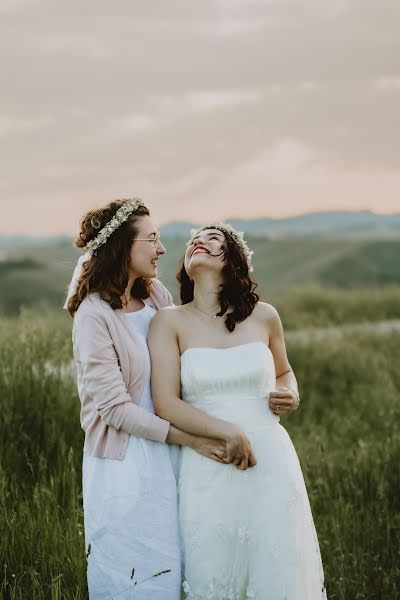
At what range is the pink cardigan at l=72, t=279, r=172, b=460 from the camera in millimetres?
3441

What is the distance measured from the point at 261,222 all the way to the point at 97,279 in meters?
165

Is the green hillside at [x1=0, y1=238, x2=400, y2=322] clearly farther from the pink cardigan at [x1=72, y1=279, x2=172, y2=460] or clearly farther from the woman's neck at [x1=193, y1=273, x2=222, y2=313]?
the pink cardigan at [x1=72, y1=279, x2=172, y2=460]

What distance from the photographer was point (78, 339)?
354cm

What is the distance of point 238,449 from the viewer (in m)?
3.50

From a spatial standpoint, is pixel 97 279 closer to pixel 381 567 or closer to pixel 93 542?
pixel 93 542

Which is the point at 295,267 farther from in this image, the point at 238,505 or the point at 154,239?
the point at 238,505

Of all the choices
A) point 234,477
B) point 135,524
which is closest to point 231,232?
point 234,477

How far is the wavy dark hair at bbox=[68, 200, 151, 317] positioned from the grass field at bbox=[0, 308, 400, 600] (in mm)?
1128

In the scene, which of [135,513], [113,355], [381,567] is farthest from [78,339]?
[381,567]

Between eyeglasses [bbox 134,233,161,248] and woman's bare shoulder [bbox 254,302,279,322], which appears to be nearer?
eyeglasses [bbox 134,233,161,248]

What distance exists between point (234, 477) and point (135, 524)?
47 centimetres

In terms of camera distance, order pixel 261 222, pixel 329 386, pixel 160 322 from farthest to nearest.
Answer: pixel 261 222 < pixel 329 386 < pixel 160 322

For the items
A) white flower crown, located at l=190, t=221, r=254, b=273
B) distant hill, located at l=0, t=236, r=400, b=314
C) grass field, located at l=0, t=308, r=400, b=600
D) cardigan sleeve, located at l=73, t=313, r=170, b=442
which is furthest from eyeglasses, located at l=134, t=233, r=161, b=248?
distant hill, located at l=0, t=236, r=400, b=314

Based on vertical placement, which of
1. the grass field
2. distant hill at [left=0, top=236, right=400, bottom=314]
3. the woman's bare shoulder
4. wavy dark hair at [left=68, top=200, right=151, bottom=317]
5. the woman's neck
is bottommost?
distant hill at [left=0, top=236, right=400, bottom=314]
